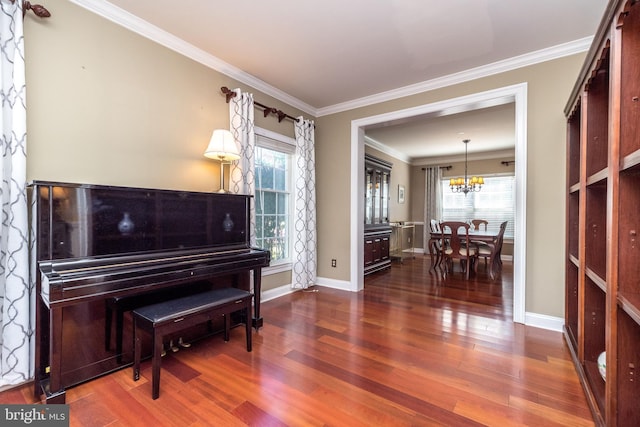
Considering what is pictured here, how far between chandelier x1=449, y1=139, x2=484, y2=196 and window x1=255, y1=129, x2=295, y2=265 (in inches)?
151

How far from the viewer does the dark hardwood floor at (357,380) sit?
1494mm

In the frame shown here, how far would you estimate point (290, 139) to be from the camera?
12.2 feet

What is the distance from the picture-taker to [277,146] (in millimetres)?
3578

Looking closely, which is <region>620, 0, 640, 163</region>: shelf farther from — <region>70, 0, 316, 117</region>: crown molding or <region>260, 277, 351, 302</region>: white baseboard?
<region>260, 277, 351, 302</region>: white baseboard

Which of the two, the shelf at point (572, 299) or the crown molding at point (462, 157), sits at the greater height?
the crown molding at point (462, 157)

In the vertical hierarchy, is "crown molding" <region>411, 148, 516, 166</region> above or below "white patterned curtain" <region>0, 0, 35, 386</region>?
above

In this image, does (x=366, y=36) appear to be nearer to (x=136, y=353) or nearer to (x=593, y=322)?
(x=593, y=322)

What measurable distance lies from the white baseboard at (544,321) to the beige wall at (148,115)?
0.05 meters

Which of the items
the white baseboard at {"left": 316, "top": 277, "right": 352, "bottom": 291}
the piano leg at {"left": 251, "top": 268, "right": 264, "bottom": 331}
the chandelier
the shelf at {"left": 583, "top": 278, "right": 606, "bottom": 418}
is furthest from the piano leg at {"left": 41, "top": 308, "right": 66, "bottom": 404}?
the chandelier

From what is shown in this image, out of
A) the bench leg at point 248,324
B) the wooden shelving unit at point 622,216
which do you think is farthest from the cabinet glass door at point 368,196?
the wooden shelving unit at point 622,216

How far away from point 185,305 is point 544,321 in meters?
3.09

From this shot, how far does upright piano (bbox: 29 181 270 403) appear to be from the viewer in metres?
1.54

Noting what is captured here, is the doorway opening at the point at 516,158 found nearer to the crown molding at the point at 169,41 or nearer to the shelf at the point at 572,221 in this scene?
the shelf at the point at 572,221

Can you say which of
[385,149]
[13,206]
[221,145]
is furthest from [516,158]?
[13,206]
